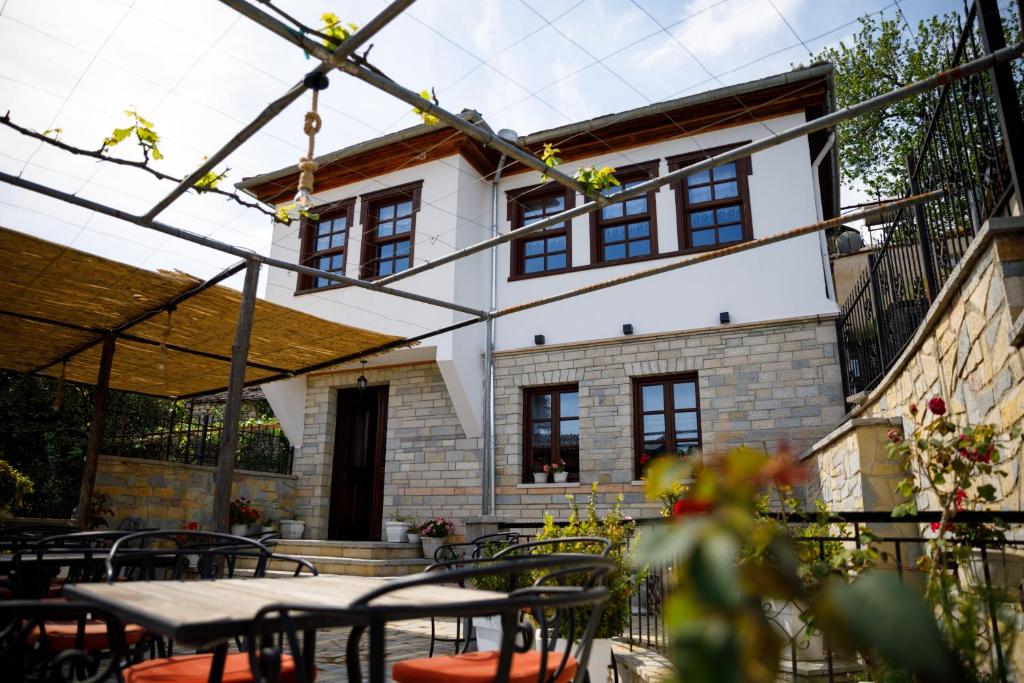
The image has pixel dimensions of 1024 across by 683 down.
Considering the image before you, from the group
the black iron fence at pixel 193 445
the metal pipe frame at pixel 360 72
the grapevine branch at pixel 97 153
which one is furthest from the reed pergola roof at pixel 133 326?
the metal pipe frame at pixel 360 72

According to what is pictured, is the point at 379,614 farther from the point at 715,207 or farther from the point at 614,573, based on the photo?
the point at 715,207

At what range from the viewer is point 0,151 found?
4.45 m

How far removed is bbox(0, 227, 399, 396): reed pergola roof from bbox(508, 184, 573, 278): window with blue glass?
320 cm

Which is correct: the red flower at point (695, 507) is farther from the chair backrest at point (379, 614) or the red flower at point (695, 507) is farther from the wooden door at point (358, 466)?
the wooden door at point (358, 466)

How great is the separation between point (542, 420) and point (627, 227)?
2.68 meters

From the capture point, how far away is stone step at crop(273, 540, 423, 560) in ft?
26.5

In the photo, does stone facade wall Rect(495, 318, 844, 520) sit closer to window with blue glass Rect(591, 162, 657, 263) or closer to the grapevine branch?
window with blue glass Rect(591, 162, 657, 263)

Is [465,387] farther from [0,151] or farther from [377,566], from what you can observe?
[0,151]

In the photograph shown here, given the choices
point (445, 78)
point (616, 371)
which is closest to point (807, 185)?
point (616, 371)

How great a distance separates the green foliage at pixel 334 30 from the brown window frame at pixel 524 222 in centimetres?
593

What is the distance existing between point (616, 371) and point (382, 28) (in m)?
5.88

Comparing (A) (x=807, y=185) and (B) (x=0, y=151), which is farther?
(A) (x=807, y=185)

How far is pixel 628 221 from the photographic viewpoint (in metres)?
8.91

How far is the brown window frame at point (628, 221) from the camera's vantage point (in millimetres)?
8680
